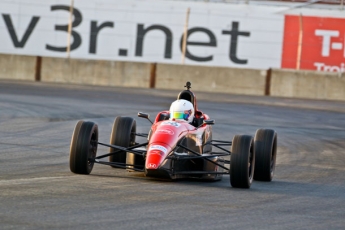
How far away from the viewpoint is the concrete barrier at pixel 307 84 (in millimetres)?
30188

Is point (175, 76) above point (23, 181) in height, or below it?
above

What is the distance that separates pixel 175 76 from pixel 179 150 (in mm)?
19594

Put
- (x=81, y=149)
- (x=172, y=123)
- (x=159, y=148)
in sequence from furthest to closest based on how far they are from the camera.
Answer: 1. (x=172, y=123)
2. (x=81, y=149)
3. (x=159, y=148)

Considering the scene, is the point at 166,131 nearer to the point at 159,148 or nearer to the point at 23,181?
the point at 159,148

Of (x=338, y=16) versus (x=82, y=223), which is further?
(x=338, y=16)

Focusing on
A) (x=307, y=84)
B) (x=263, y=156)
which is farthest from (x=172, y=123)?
(x=307, y=84)

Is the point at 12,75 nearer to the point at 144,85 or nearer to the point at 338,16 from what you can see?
the point at 144,85

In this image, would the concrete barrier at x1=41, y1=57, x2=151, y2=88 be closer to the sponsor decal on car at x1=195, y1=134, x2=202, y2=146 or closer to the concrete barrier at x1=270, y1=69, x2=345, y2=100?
the concrete barrier at x1=270, y1=69, x2=345, y2=100

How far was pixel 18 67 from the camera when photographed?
102ft

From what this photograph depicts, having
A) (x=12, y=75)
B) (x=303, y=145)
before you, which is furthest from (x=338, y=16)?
(x=303, y=145)

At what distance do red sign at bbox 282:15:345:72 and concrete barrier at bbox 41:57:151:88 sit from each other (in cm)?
658

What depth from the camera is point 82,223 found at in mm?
7316

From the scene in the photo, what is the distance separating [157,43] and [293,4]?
5.34m

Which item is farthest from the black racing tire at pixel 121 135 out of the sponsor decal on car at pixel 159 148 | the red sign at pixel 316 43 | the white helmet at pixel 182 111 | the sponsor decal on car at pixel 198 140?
the red sign at pixel 316 43
